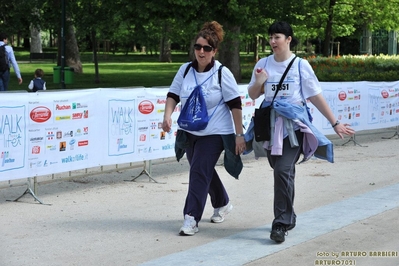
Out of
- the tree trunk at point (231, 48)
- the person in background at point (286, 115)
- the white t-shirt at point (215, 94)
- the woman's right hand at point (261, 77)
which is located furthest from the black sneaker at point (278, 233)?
the tree trunk at point (231, 48)

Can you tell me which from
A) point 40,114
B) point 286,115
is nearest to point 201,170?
point 286,115

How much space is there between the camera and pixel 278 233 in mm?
7285

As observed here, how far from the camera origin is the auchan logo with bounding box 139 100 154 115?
10.9 meters

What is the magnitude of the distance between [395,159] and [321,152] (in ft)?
21.1

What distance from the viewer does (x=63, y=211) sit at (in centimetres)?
899

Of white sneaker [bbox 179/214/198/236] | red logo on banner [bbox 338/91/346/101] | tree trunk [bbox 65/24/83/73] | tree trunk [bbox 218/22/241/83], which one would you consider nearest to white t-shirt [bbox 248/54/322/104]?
white sneaker [bbox 179/214/198/236]

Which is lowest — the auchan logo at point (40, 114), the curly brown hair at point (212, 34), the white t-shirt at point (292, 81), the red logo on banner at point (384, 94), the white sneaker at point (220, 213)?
the white sneaker at point (220, 213)

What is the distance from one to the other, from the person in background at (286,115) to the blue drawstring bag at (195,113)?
0.48 metres

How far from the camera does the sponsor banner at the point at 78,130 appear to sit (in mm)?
9148

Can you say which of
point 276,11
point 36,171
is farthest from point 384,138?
point 276,11

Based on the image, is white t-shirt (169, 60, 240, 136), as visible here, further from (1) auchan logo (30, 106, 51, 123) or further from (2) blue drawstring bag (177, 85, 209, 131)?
(1) auchan logo (30, 106, 51, 123)

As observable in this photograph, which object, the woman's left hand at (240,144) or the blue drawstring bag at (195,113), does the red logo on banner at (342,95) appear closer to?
the woman's left hand at (240,144)

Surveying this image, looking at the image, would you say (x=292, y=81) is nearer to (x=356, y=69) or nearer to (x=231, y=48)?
(x=231, y=48)

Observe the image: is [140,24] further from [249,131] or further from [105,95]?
[249,131]
